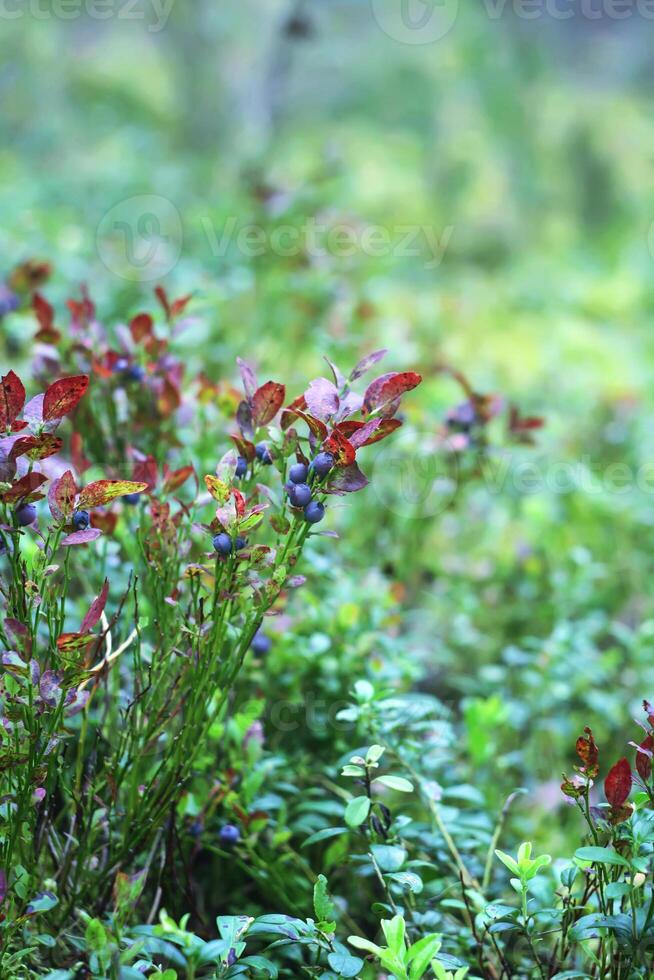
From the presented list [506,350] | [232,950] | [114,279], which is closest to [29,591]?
[232,950]

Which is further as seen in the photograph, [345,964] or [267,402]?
[267,402]

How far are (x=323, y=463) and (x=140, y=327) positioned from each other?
529mm

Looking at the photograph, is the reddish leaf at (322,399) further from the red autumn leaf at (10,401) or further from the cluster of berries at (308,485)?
the red autumn leaf at (10,401)

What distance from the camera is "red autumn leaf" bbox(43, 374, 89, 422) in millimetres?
670

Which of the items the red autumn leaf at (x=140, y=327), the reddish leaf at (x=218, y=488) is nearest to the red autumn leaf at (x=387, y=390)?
the reddish leaf at (x=218, y=488)

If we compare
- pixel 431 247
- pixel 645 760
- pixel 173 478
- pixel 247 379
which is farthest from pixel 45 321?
pixel 431 247

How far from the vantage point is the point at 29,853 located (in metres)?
0.77

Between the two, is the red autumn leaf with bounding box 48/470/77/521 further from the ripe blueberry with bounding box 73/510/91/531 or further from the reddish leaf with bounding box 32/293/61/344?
the reddish leaf with bounding box 32/293/61/344

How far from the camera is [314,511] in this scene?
704mm

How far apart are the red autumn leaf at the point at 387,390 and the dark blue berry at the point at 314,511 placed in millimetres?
110

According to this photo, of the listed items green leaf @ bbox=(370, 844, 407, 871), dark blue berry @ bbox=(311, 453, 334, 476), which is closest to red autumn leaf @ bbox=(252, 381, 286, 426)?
dark blue berry @ bbox=(311, 453, 334, 476)

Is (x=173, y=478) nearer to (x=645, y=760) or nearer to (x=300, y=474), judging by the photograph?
(x=300, y=474)

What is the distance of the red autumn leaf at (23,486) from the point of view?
65 centimetres

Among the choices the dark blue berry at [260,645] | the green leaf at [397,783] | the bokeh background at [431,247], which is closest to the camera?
the green leaf at [397,783]
